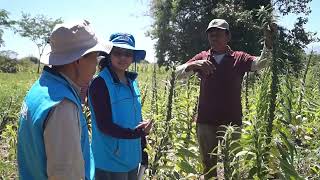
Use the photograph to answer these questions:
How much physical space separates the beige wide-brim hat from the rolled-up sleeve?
172mm

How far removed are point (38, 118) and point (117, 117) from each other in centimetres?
111

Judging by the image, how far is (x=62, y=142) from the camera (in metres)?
1.50

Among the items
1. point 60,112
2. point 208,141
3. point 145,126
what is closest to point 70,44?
point 60,112

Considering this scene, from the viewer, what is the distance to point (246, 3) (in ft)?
64.3

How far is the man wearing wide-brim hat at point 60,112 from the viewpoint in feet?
4.93

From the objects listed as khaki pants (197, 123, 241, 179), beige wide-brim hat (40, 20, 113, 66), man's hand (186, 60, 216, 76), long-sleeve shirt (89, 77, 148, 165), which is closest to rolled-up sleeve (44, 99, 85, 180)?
beige wide-brim hat (40, 20, 113, 66)

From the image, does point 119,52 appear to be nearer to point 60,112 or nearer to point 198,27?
point 60,112

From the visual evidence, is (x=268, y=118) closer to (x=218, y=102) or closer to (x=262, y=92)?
(x=262, y=92)

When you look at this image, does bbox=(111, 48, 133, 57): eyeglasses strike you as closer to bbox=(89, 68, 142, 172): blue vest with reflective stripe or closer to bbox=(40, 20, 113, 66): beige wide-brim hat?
bbox=(89, 68, 142, 172): blue vest with reflective stripe

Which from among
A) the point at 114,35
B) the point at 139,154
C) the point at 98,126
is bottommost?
the point at 139,154

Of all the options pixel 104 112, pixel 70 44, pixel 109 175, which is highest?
pixel 70 44

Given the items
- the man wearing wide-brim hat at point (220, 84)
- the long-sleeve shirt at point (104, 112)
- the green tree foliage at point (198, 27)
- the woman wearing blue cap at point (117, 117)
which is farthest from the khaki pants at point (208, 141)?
the green tree foliage at point (198, 27)

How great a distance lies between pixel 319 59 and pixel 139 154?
4962 mm

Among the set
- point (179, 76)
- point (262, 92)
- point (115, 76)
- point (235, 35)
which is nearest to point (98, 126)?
point (115, 76)
